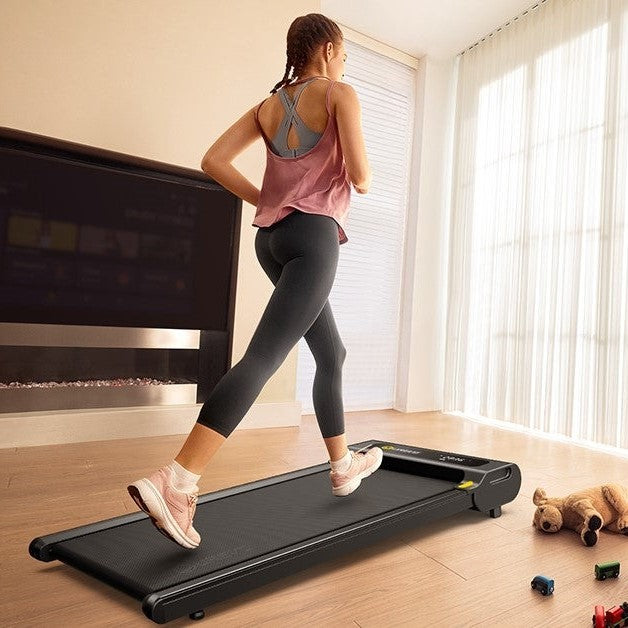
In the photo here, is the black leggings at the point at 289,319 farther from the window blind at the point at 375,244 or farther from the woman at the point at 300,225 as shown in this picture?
the window blind at the point at 375,244

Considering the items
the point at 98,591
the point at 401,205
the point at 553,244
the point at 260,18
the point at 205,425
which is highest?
the point at 260,18

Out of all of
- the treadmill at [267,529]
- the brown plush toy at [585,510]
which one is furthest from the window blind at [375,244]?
the brown plush toy at [585,510]

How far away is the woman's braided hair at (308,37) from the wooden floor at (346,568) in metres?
1.24

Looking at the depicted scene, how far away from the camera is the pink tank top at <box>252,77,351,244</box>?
4.97ft

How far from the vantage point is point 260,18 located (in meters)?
3.30

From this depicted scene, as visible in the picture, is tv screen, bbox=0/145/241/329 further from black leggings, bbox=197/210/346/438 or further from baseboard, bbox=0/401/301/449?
black leggings, bbox=197/210/346/438

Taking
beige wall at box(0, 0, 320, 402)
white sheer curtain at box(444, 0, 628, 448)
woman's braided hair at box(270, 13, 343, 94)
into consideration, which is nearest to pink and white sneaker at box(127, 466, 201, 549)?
woman's braided hair at box(270, 13, 343, 94)

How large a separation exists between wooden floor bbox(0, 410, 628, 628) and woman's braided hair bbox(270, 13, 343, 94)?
1.24 meters

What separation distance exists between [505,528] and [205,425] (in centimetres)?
100

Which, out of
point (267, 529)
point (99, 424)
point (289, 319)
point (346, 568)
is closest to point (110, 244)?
point (99, 424)

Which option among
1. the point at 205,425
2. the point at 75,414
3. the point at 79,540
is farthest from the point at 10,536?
the point at 75,414

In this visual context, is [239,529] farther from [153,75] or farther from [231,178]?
[153,75]

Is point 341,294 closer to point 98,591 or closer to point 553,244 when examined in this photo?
point 553,244

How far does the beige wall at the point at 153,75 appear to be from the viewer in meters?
2.64
